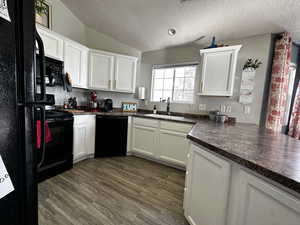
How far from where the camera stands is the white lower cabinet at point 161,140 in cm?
242

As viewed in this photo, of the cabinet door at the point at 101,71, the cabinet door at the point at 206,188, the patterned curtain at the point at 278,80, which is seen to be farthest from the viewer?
the cabinet door at the point at 101,71

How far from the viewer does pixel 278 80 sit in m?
2.17

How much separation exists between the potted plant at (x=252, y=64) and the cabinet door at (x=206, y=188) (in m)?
1.87

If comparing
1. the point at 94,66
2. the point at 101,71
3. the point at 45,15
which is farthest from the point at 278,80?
the point at 45,15

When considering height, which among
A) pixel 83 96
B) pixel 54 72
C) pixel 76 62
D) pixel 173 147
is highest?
pixel 76 62

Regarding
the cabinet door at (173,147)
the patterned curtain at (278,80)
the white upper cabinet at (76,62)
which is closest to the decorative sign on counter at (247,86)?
the patterned curtain at (278,80)

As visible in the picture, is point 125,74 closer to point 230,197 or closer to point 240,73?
point 240,73

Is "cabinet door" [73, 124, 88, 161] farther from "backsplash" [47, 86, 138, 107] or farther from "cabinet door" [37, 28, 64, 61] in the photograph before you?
"cabinet door" [37, 28, 64, 61]

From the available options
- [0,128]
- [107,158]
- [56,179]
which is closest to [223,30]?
[0,128]

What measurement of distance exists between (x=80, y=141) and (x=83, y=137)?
3.3 inches

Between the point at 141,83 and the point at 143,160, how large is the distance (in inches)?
74.6

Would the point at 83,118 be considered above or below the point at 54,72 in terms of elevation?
below

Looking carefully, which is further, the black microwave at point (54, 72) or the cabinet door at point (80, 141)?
the cabinet door at point (80, 141)

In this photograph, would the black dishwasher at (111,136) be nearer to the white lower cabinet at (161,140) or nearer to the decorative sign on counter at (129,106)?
the white lower cabinet at (161,140)
